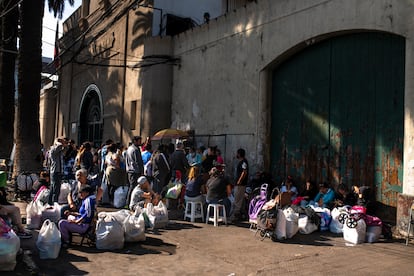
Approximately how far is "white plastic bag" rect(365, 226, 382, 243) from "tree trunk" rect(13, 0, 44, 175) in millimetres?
10340

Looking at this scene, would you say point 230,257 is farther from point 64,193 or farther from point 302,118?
point 302,118

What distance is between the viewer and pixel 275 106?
11859 mm

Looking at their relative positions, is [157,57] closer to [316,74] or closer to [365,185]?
[316,74]

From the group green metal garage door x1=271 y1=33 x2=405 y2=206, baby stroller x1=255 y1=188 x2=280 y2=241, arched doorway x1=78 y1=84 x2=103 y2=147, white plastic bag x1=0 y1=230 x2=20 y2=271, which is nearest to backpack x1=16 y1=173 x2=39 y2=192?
white plastic bag x1=0 y1=230 x2=20 y2=271

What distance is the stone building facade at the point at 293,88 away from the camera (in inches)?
350

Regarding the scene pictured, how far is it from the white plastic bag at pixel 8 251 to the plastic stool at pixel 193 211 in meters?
4.44

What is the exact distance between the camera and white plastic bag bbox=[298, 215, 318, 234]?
8326mm

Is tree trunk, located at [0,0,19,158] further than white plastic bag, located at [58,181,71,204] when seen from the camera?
Yes

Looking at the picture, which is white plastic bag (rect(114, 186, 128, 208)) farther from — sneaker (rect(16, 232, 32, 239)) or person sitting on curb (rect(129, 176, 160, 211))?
sneaker (rect(16, 232, 32, 239))

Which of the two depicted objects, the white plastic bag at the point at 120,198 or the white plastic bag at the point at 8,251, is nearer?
the white plastic bag at the point at 8,251

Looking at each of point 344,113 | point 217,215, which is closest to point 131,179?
point 217,215

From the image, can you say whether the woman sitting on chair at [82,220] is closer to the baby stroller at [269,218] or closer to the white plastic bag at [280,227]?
the baby stroller at [269,218]

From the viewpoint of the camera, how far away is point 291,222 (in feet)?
A: 25.9

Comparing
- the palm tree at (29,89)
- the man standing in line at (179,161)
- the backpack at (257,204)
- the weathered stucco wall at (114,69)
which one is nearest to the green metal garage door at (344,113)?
the backpack at (257,204)
